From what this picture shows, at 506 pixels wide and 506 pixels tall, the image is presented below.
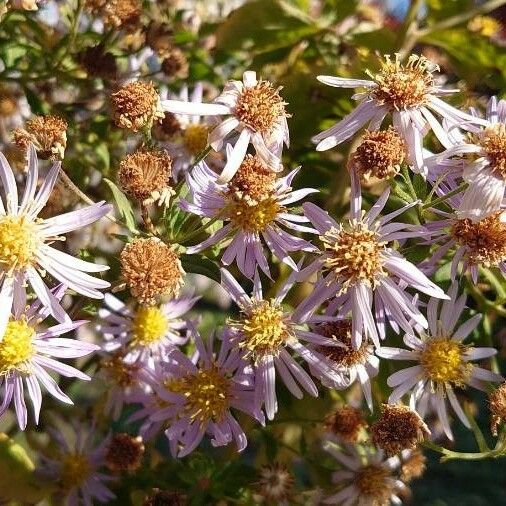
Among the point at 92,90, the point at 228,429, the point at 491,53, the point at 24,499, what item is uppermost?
the point at 491,53

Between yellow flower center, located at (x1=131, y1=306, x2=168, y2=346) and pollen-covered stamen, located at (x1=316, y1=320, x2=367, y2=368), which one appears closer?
pollen-covered stamen, located at (x1=316, y1=320, x2=367, y2=368)

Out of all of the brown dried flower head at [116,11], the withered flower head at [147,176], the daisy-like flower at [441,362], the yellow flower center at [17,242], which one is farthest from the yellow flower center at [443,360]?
the brown dried flower head at [116,11]

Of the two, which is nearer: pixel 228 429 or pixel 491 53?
pixel 228 429

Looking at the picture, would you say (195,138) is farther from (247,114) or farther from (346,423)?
(346,423)

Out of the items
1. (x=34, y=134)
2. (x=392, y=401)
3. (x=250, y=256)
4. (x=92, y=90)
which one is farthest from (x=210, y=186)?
(x=92, y=90)

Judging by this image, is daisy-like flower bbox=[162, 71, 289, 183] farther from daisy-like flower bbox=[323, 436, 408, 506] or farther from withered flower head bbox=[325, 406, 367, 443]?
daisy-like flower bbox=[323, 436, 408, 506]

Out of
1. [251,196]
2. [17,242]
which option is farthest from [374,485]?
[17,242]

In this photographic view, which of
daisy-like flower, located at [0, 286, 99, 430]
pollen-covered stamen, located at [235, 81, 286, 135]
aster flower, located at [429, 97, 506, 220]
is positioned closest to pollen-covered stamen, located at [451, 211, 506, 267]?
aster flower, located at [429, 97, 506, 220]

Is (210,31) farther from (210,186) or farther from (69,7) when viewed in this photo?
(210,186)
